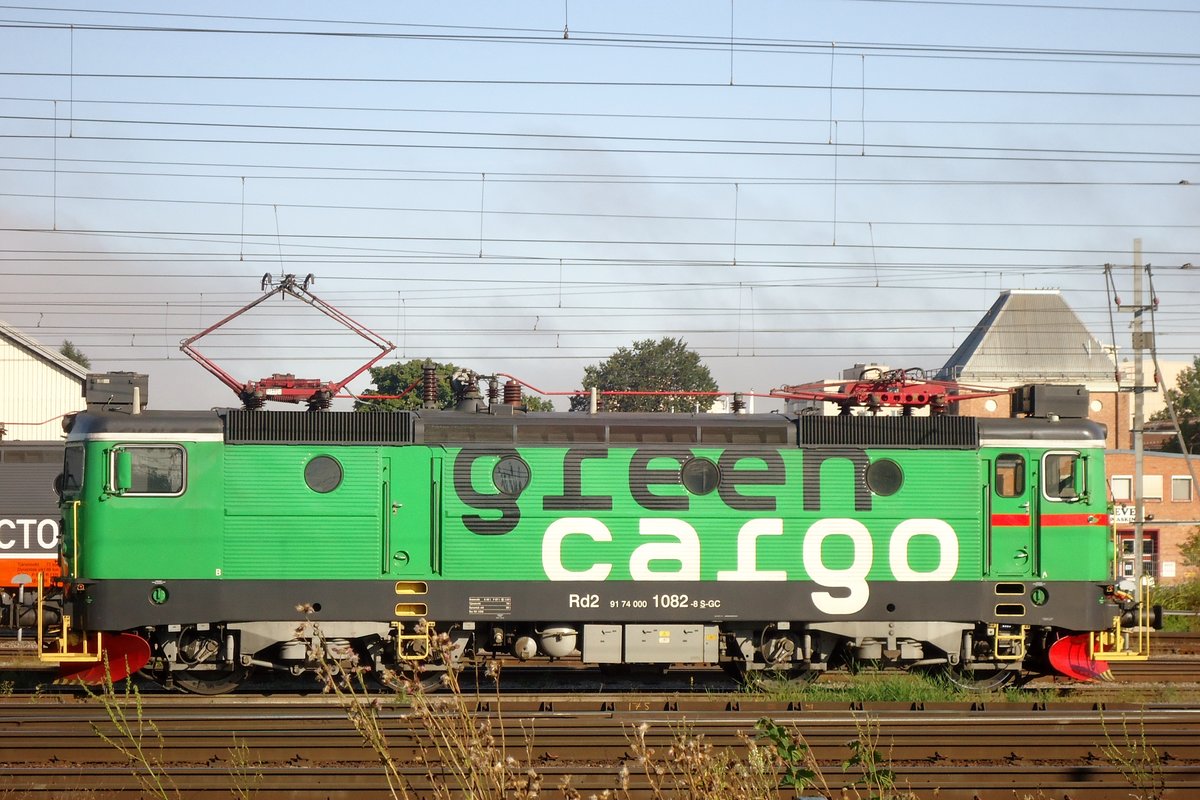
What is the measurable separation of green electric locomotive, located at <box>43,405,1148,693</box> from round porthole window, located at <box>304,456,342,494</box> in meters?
0.03

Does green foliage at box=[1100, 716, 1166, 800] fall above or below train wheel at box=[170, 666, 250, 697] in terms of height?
above

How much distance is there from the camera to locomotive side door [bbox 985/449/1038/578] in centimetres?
1523

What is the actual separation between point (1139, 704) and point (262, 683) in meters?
11.0

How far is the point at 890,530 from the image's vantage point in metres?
15.2

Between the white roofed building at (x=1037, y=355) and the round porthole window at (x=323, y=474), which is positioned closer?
the round porthole window at (x=323, y=474)

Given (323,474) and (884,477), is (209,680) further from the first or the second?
(884,477)

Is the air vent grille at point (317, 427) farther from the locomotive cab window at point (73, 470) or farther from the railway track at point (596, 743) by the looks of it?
the railway track at point (596, 743)

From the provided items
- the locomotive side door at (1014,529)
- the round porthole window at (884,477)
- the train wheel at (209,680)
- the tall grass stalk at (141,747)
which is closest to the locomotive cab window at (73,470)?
the train wheel at (209,680)

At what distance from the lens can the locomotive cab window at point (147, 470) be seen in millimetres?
14531

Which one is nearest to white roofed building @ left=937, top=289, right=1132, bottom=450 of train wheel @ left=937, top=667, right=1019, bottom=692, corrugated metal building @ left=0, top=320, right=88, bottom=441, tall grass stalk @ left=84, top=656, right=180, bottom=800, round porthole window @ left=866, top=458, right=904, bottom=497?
corrugated metal building @ left=0, top=320, right=88, bottom=441

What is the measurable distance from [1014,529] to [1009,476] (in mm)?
671

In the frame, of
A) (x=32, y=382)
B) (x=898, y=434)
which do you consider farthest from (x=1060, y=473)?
(x=32, y=382)

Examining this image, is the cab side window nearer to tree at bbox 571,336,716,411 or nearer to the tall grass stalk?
the tall grass stalk

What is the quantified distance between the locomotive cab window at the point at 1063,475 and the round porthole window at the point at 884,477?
1.84 meters
